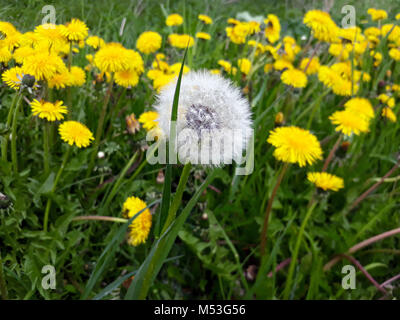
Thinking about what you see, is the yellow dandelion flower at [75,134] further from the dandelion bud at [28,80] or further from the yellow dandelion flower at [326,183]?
the yellow dandelion flower at [326,183]

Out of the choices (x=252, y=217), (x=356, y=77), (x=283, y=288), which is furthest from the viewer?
(x=356, y=77)

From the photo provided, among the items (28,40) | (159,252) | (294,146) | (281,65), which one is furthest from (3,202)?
(281,65)

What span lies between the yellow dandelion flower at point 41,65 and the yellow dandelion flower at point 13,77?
22 mm

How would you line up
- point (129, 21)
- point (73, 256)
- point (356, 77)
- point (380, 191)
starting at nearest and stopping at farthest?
point (73, 256) < point (380, 191) < point (356, 77) < point (129, 21)

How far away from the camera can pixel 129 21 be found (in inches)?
90.9

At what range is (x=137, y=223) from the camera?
0.98m

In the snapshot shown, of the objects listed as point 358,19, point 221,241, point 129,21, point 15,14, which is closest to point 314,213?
point 221,241

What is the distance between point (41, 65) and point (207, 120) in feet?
1.69

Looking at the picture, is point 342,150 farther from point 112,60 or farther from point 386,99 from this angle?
point 112,60

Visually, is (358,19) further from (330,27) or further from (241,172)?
(241,172)

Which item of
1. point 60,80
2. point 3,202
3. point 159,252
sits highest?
point 60,80

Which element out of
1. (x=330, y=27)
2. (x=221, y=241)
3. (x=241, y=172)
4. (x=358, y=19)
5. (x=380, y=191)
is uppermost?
(x=358, y=19)

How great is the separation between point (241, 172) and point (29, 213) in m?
0.69

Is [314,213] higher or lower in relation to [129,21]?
lower
